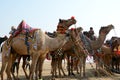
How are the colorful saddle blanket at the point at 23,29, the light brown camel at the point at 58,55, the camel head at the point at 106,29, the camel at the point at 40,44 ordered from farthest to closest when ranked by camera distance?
the camel head at the point at 106,29 → the light brown camel at the point at 58,55 → the colorful saddle blanket at the point at 23,29 → the camel at the point at 40,44

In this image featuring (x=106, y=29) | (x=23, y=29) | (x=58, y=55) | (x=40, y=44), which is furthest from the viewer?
(x=106, y=29)

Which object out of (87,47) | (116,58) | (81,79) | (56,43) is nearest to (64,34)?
(56,43)

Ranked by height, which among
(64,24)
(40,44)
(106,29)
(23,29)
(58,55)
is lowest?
(58,55)

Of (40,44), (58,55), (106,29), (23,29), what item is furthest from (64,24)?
(106,29)

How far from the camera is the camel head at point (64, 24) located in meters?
12.1

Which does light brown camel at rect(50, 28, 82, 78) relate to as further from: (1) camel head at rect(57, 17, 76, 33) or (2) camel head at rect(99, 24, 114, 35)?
(1) camel head at rect(57, 17, 76, 33)

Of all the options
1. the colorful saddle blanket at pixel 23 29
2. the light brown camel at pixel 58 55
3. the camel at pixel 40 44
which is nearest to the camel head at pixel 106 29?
the light brown camel at pixel 58 55

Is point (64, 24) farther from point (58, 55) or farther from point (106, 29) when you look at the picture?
point (106, 29)

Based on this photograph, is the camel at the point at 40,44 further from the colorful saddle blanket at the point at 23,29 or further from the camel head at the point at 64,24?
the colorful saddle blanket at the point at 23,29

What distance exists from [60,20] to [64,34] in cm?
67

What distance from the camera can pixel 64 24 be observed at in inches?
479

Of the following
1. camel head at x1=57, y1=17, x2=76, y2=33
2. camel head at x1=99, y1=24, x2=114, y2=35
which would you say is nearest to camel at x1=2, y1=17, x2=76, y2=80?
camel head at x1=57, y1=17, x2=76, y2=33

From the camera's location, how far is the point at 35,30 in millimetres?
11711

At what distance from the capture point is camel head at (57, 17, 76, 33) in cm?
1209
